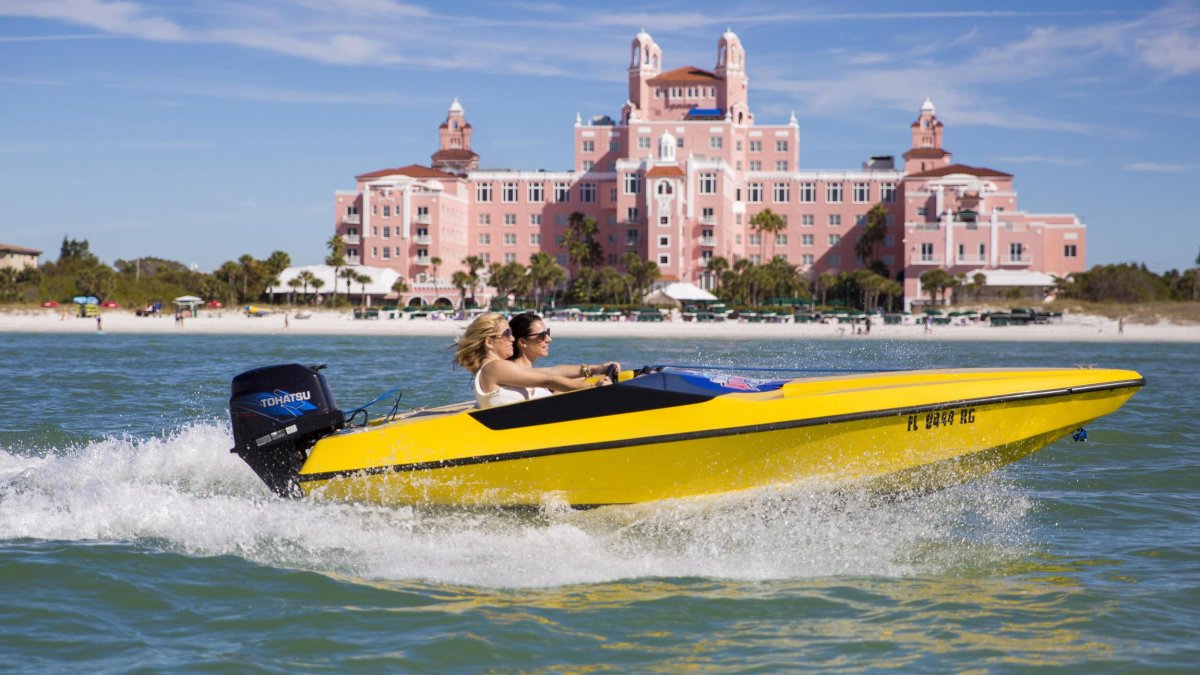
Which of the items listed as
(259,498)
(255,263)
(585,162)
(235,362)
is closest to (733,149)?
(585,162)

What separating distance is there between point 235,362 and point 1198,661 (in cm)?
2757

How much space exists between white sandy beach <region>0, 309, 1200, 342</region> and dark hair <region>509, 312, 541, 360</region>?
44.4 meters

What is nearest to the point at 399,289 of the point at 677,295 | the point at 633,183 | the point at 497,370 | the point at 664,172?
the point at 633,183

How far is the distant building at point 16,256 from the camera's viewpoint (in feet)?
348

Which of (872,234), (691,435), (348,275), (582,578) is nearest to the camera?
(582,578)

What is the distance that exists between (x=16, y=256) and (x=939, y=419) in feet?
388

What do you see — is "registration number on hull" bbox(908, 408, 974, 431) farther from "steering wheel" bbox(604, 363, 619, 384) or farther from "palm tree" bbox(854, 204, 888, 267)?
"palm tree" bbox(854, 204, 888, 267)

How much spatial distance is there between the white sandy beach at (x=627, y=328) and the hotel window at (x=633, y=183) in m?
23.4

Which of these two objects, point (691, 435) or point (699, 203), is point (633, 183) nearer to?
point (699, 203)

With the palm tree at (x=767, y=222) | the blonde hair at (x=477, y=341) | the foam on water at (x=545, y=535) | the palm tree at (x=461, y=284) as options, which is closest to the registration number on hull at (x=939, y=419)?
the foam on water at (x=545, y=535)

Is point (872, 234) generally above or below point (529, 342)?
above

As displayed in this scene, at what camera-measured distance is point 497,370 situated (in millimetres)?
7730

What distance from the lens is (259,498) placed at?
7969mm

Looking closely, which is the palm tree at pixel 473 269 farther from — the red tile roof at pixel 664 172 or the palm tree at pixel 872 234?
the palm tree at pixel 872 234
